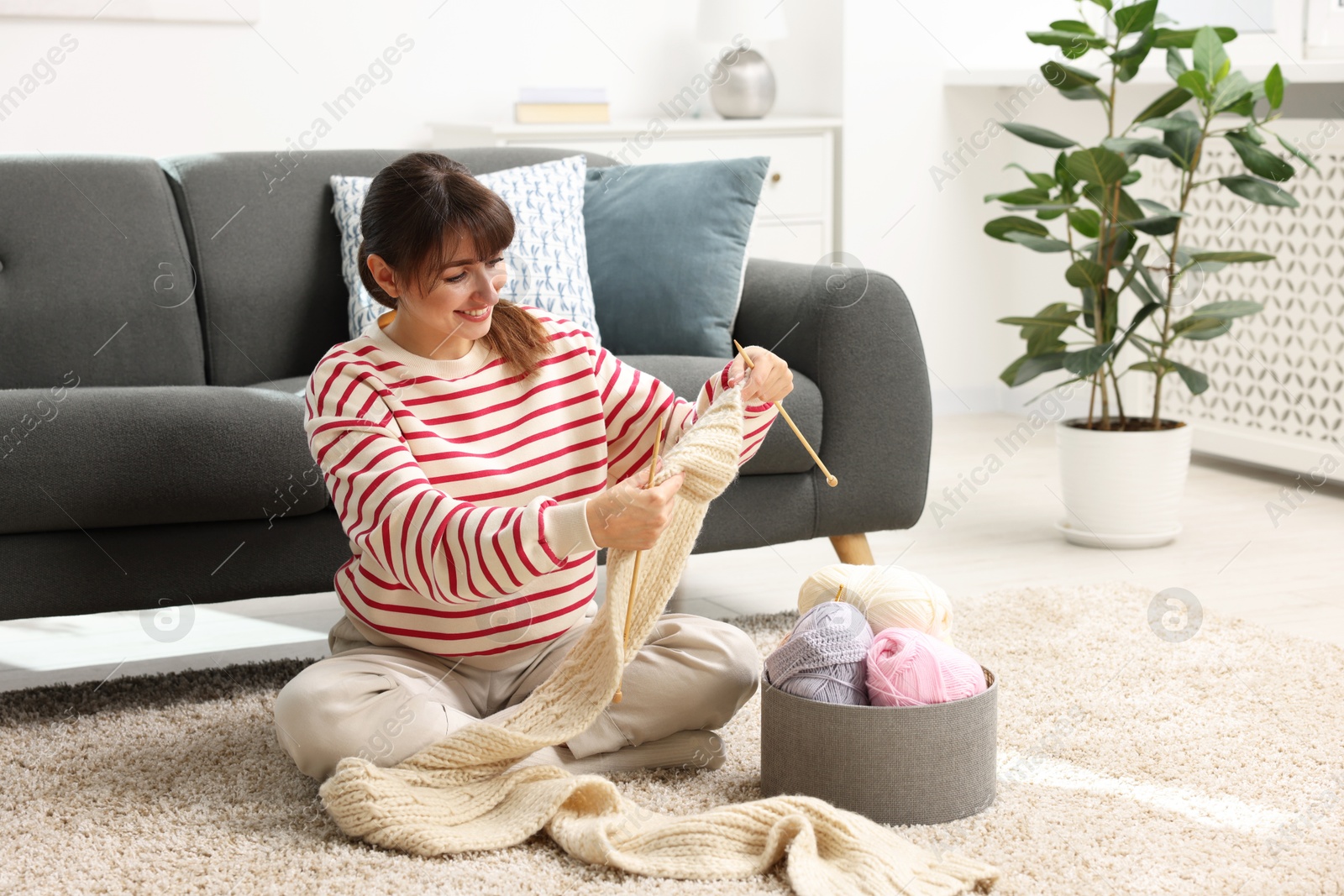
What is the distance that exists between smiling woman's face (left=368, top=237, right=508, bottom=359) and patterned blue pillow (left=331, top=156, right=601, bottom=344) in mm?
708

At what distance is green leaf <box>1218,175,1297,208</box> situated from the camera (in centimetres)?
249

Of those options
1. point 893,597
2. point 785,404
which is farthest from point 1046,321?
point 893,597

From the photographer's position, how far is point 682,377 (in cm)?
208

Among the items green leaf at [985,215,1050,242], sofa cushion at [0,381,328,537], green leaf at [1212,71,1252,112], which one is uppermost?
green leaf at [1212,71,1252,112]

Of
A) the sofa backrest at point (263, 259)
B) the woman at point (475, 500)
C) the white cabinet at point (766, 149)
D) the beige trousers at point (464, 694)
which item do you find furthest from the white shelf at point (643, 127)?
the beige trousers at point (464, 694)

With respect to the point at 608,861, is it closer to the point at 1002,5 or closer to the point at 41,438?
the point at 41,438

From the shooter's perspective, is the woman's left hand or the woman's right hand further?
the woman's left hand

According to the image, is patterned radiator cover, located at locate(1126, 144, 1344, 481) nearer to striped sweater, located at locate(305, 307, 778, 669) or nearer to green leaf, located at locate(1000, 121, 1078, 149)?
green leaf, located at locate(1000, 121, 1078, 149)

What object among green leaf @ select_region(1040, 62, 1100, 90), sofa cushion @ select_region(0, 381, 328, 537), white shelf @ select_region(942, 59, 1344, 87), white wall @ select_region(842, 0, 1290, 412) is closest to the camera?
sofa cushion @ select_region(0, 381, 328, 537)

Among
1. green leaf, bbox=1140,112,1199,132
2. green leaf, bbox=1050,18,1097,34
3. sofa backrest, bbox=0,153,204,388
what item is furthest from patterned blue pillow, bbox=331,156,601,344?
green leaf, bbox=1140,112,1199,132

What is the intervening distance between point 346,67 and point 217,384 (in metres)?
1.34

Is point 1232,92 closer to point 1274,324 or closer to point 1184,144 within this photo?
point 1184,144

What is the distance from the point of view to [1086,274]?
2605 millimetres

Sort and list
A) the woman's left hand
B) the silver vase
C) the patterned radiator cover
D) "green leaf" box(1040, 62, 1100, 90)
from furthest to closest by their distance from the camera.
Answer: the silver vase < the patterned radiator cover < "green leaf" box(1040, 62, 1100, 90) < the woman's left hand
